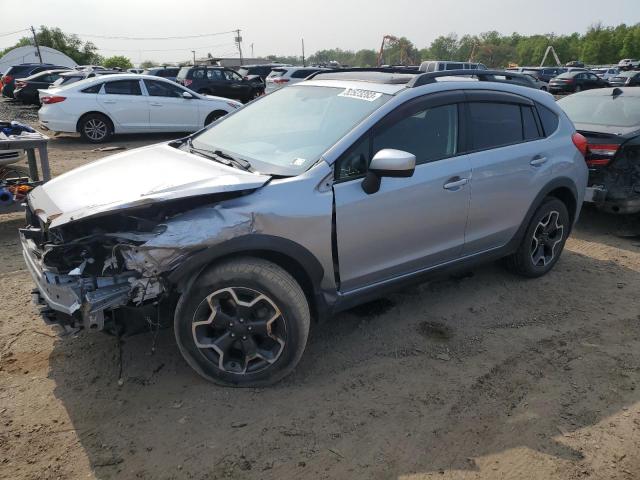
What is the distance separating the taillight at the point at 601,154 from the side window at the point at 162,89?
9.75 meters

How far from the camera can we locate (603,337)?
3.81 meters

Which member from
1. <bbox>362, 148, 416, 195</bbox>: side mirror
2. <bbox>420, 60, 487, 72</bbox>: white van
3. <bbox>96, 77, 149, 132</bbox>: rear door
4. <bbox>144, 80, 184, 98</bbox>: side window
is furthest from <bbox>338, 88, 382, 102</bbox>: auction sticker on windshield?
<bbox>144, 80, 184, 98</bbox>: side window

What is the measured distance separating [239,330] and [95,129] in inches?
427

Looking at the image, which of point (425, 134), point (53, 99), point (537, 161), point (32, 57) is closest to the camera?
point (425, 134)

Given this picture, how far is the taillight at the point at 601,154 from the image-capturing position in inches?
236

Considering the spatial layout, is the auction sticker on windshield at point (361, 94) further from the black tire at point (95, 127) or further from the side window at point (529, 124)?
the black tire at point (95, 127)

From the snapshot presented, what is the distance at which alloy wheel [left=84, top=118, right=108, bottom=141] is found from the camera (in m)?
12.0

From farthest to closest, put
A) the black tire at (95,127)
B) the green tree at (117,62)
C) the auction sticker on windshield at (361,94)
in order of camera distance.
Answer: the green tree at (117,62)
the black tire at (95,127)
the auction sticker on windshield at (361,94)

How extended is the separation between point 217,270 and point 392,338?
1.48m

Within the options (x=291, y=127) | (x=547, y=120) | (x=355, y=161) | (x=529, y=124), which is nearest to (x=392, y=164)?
(x=355, y=161)

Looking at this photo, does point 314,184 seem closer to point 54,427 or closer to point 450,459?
point 450,459

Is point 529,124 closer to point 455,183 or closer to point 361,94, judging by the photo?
point 455,183

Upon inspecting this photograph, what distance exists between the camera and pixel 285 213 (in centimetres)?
296

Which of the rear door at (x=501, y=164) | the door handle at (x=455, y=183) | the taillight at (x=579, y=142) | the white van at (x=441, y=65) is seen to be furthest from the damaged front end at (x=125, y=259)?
the taillight at (x=579, y=142)
